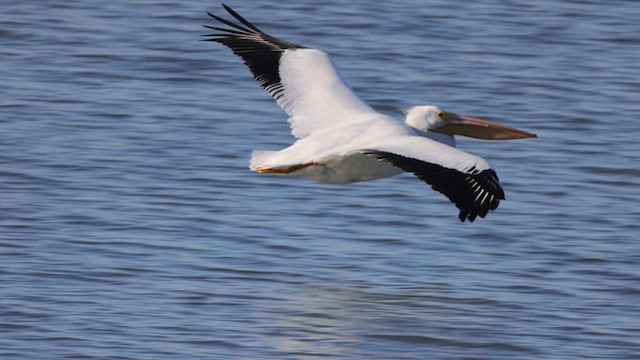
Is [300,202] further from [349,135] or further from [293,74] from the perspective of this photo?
[349,135]

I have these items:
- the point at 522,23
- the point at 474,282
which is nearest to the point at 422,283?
the point at 474,282

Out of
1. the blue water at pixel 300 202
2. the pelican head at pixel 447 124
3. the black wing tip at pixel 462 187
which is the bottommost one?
the blue water at pixel 300 202

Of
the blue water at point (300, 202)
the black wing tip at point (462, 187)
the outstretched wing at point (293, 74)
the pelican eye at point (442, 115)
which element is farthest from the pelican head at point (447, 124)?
the black wing tip at point (462, 187)

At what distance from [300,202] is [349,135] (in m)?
1.47

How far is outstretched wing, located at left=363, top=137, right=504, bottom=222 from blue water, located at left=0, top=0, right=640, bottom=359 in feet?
2.13

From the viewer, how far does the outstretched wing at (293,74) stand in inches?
308

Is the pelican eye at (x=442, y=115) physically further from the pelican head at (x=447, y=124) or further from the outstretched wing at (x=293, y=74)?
the outstretched wing at (x=293, y=74)

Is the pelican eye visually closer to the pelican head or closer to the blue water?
the pelican head

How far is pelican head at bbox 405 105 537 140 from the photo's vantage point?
793 cm

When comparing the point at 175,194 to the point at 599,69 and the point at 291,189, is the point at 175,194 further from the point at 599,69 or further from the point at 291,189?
the point at 599,69

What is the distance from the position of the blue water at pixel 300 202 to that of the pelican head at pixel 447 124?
563 millimetres

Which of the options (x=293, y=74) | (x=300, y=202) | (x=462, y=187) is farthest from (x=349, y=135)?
(x=300, y=202)

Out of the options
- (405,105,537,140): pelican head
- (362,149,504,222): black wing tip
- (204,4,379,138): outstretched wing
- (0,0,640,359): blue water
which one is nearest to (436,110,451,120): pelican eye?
(405,105,537,140): pelican head

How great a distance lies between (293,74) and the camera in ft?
26.2
